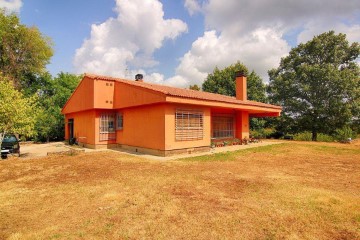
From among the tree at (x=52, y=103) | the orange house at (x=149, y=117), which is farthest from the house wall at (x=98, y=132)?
the tree at (x=52, y=103)

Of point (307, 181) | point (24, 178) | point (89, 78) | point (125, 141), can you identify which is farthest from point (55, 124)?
point (307, 181)

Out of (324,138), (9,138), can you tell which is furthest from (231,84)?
(9,138)

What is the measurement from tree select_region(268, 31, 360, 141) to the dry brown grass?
1971 cm

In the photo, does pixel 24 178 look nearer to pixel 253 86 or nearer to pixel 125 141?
pixel 125 141

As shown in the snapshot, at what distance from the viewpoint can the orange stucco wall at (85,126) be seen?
17.7 m

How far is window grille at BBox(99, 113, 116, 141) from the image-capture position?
17.6 metres

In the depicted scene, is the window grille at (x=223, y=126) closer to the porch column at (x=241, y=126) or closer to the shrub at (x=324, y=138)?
the porch column at (x=241, y=126)

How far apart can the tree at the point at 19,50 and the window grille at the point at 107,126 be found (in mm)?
18356

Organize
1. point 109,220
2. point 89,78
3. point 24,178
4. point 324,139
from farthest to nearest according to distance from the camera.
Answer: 1. point 324,139
2. point 89,78
3. point 24,178
4. point 109,220

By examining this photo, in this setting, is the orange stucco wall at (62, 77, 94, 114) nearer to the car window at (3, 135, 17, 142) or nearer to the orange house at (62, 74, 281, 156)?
the orange house at (62, 74, 281, 156)

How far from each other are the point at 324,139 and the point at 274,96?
26.0ft

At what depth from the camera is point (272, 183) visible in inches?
292

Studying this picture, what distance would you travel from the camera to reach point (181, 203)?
572 cm

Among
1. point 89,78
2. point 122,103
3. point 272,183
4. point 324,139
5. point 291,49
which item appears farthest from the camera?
point 291,49
